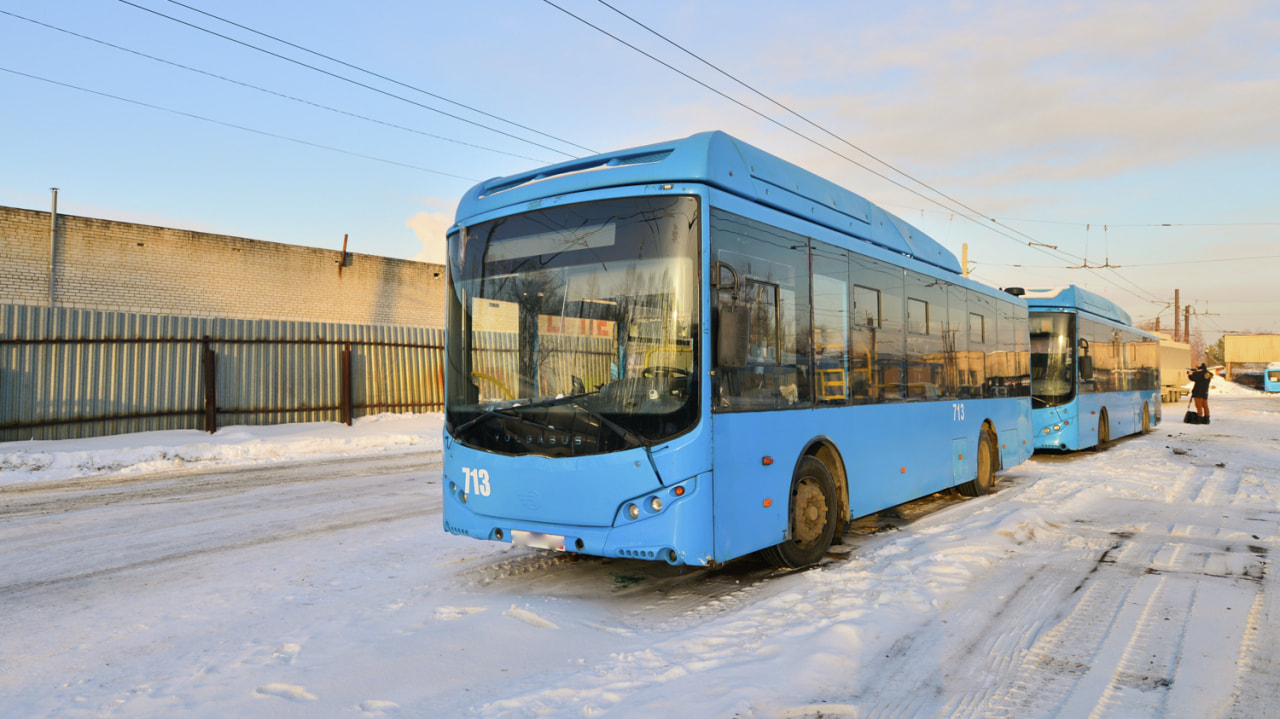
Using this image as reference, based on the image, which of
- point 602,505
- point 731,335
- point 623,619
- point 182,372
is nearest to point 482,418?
point 602,505

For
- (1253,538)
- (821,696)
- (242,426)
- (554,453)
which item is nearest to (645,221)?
(554,453)

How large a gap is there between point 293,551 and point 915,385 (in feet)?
20.8

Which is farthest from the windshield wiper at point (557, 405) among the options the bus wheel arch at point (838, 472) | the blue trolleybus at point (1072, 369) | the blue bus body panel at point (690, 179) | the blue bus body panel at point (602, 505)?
the blue trolleybus at point (1072, 369)

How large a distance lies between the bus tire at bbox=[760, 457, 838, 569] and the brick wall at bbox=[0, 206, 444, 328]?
67.8 feet

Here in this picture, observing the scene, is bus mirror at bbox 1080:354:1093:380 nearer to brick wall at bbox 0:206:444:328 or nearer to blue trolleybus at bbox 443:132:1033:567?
blue trolleybus at bbox 443:132:1033:567

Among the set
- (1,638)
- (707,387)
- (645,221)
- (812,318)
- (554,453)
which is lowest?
(1,638)

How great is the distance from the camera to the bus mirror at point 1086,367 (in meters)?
15.6

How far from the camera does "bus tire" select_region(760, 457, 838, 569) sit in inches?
241

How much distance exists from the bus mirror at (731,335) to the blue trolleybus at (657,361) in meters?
0.01

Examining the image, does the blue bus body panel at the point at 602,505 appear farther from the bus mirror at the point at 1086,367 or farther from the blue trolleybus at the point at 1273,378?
the blue trolleybus at the point at 1273,378

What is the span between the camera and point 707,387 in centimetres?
514

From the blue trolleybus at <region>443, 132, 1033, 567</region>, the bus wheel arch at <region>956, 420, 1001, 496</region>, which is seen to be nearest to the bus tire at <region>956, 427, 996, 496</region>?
the bus wheel arch at <region>956, 420, 1001, 496</region>

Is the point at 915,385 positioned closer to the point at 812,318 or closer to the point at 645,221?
the point at 812,318

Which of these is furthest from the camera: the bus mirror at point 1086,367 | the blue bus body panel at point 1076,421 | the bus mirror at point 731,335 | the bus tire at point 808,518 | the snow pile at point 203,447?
the bus mirror at point 1086,367
